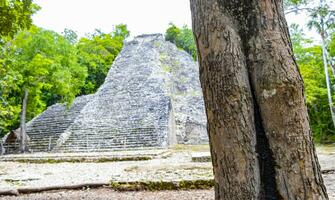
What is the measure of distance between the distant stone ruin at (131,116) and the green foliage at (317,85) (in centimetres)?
661

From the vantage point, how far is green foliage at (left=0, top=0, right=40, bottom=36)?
14.5 feet

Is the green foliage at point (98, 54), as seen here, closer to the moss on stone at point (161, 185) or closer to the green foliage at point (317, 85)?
the green foliage at point (317, 85)

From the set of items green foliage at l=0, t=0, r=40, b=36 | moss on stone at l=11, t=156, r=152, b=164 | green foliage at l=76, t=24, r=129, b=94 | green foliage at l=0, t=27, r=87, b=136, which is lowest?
moss on stone at l=11, t=156, r=152, b=164

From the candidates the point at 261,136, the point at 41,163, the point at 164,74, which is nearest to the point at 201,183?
the point at 261,136

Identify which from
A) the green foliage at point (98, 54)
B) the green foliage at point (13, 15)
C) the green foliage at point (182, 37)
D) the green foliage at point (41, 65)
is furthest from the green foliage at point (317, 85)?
the green foliage at point (182, 37)

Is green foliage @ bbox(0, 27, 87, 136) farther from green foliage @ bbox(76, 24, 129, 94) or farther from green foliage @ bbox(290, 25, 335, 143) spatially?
green foliage @ bbox(290, 25, 335, 143)

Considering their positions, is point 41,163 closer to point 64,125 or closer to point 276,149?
point 64,125

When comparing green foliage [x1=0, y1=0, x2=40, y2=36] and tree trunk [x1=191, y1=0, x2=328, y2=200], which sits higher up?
green foliage [x1=0, y1=0, x2=40, y2=36]

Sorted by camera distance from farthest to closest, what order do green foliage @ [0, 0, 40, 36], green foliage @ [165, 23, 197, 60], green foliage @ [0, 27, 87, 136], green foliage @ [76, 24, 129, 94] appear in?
green foliage @ [165, 23, 197, 60], green foliage @ [76, 24, 129, 94], green foliage @ [0, 27, 87, 136], green foliage @ [0, 0, 40, 36]

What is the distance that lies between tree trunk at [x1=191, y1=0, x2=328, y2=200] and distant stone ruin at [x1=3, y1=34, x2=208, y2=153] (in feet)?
46.3

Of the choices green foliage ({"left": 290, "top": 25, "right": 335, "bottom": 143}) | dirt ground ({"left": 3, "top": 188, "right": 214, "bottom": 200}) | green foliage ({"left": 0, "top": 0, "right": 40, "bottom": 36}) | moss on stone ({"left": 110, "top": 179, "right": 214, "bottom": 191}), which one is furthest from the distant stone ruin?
green foliage ({"left": 0, "top": 0, "right": 40, "bottom": 36})

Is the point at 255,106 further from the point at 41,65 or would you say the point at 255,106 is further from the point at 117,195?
the point at 41,65

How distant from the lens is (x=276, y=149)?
6.25 feet

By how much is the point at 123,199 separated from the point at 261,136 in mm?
3073
